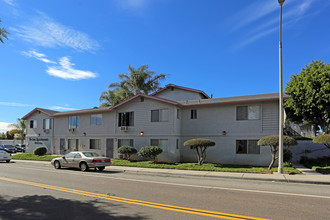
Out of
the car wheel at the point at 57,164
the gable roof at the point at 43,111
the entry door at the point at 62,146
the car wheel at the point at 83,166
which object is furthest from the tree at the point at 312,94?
the gable roof at the point at 43,111

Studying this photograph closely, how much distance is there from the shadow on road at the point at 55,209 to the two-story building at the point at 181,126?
13.8 meters

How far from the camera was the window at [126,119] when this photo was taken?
23742mm

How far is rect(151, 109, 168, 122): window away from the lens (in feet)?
70.9

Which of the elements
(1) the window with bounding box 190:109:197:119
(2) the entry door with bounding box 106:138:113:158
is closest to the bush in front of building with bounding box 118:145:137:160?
(2) the entry door with bounding box 106:138:113:158

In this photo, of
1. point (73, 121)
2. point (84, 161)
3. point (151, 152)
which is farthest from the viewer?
point (73, 121)

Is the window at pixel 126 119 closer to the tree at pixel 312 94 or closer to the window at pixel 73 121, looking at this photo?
the window at pixel 73 121

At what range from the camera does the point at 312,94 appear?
19.6m

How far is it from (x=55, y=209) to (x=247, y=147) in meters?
15.4

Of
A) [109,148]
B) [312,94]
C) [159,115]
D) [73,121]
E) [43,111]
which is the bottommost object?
[109,148]

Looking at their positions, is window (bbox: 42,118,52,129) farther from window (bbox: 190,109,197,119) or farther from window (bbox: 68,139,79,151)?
window (bbox: 190,109,197,119)

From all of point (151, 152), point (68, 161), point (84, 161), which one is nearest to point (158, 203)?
point (84, 161)

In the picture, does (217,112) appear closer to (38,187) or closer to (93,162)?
(93,162)

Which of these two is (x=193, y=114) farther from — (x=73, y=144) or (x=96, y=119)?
(x=73, y=144)

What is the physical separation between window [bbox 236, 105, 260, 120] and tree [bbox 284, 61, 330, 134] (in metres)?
4.63
